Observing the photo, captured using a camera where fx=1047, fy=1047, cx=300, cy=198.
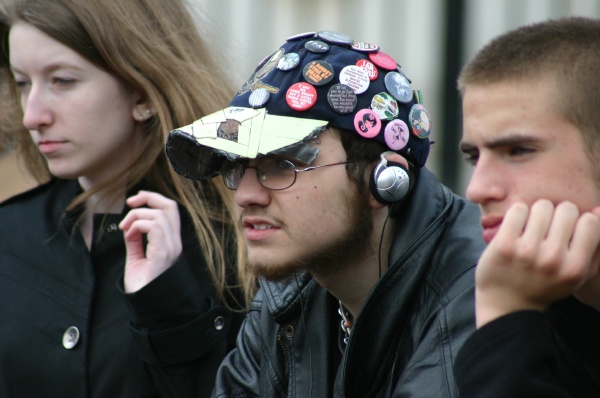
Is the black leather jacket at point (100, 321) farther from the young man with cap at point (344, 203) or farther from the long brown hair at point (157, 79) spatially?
the young man with cap at point (344, 203)

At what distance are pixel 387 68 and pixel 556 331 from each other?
3.16 ft

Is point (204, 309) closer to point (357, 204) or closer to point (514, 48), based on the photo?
point (357, 204)

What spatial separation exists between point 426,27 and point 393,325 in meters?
3.48

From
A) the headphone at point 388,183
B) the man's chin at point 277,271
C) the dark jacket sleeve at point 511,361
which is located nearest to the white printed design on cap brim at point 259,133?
the headphone at point 388,183

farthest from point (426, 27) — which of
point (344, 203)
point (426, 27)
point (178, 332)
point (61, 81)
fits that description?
point (344, 203)

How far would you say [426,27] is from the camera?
6.03 m

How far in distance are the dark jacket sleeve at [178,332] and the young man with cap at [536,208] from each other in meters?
1.40

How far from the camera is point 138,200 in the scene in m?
3.60

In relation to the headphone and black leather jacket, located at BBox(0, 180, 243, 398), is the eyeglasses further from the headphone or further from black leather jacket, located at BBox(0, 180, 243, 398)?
black leather jacket, located at BBox(0, 180, 243, 398)

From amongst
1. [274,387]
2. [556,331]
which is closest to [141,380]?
[274,387]

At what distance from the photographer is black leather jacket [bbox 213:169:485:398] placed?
2672mm

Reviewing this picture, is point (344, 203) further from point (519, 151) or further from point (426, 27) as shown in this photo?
point (426, 27)

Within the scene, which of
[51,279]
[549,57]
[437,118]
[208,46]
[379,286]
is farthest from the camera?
[437,118]

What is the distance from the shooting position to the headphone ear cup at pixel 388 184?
293 centimetres
